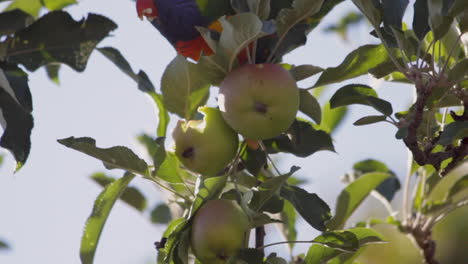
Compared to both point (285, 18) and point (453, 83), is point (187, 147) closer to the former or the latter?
point (285, 18)

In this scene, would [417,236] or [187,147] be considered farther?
[417,236]

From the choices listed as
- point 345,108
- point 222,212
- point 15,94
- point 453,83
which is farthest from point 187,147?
point 345,108

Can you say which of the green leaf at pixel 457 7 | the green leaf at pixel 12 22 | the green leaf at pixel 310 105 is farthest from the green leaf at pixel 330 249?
the green leaf at pixel 12 22

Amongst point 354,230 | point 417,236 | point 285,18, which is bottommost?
point 417,236

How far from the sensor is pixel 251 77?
3.98 ft

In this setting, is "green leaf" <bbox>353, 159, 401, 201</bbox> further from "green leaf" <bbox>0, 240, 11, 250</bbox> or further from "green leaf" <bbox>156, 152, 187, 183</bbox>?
"green leaf" <bbox>0, 240, 11, 250</bbox>

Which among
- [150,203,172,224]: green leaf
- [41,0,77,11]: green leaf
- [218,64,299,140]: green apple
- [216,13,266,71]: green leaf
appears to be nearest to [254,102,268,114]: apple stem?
[218,64,299,140]: green apple

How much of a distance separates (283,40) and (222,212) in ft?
1.12

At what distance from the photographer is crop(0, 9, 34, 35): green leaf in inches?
60.0

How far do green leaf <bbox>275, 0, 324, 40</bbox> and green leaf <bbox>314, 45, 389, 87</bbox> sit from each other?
0.45ft

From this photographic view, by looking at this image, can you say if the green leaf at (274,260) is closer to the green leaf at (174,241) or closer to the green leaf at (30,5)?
the green leaf at (174,241)

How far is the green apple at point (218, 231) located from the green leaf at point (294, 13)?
1.08 feet

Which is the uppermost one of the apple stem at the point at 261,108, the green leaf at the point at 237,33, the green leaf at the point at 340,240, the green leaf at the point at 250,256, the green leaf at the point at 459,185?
the green leaf at the point at 237,33

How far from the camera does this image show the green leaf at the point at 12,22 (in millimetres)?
1524
